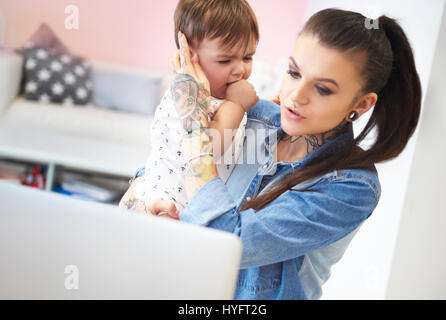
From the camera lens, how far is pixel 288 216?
30.2 inches

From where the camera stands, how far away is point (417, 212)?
1339 mm

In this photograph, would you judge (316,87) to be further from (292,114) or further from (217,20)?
(217,20)

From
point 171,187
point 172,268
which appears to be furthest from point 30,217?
point 171,187

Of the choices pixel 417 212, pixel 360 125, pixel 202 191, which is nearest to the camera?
pixel 202 191

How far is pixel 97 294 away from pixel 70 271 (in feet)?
0.14

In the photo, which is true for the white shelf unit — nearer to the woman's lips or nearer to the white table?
the white table

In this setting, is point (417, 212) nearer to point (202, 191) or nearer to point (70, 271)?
point (202, 191)

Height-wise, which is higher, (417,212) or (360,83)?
(360,83)

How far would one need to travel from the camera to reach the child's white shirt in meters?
0.89

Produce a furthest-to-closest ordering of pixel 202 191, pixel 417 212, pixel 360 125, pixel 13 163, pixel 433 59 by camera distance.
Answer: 1. pixel 13 163
2. pixel 360 125
3. pixel 417 212
4. pixel 433 59
5. pixel 202 191

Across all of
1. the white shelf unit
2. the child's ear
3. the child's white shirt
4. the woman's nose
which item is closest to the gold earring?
the woman's nose

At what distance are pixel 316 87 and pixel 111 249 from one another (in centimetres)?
49

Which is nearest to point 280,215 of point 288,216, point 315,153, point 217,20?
point 288,216

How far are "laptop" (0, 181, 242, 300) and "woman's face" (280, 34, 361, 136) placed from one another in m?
0.38
